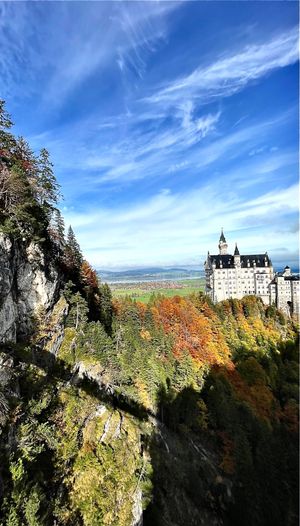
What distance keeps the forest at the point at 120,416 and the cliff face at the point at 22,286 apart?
4.28ft

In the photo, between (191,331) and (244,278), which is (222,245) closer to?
(244,278)

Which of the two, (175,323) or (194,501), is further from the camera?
(175,323)

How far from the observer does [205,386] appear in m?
61.6

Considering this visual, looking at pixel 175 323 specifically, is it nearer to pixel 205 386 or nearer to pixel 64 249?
pixel 205 386

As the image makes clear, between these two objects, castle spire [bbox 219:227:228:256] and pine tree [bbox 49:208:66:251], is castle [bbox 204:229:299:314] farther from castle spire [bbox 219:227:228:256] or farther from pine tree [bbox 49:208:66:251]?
pine tree [bbox 49:208:66:251]

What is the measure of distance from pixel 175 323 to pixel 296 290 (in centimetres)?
6019

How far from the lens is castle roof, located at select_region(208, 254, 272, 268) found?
397ft

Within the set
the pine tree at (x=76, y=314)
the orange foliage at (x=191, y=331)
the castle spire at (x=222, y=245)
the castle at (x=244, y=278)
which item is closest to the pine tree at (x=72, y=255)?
the pine tree at (x=76, y=314)

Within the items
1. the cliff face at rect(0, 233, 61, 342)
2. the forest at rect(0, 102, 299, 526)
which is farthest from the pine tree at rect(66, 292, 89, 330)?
the cliff face at rect(0, 233, 61, 342)

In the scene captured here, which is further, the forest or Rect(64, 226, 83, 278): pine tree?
Rect(64, 226, 83, 278): pine tree

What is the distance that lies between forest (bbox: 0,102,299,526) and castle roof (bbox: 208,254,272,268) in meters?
51.3

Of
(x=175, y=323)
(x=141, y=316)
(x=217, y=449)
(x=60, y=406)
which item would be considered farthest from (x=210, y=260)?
(x=60, y=406)

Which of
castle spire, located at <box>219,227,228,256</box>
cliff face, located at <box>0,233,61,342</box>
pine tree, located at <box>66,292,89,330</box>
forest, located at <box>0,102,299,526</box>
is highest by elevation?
castle spire, located at <box>219,227,228,256</box>

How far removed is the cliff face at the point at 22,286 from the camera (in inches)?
1072
